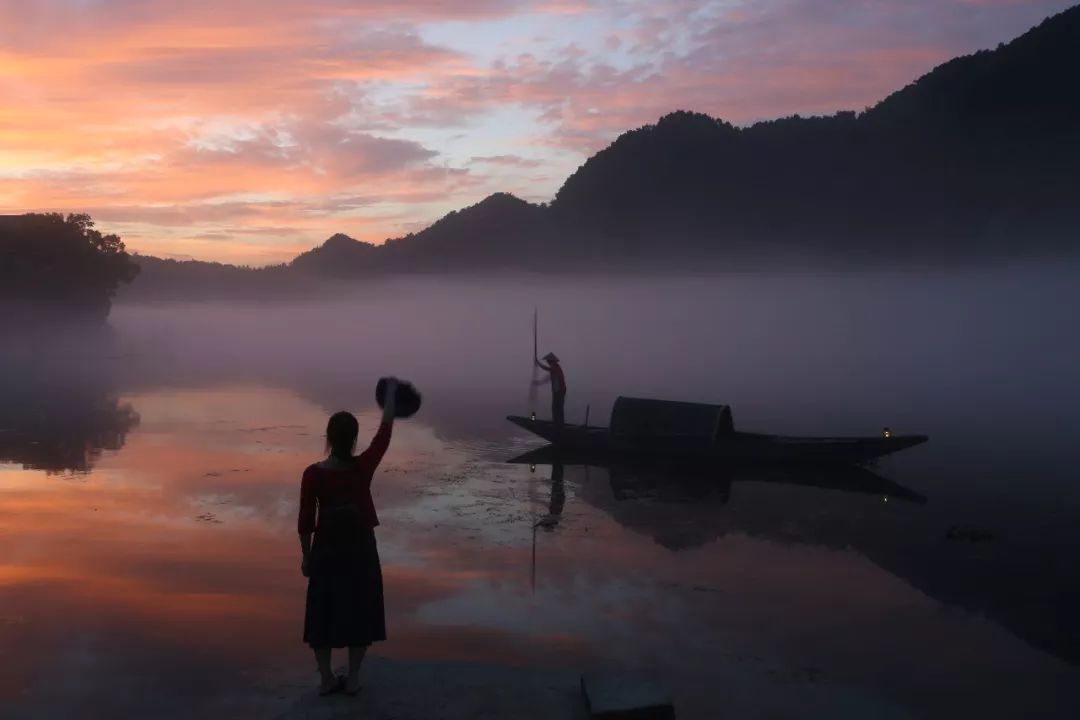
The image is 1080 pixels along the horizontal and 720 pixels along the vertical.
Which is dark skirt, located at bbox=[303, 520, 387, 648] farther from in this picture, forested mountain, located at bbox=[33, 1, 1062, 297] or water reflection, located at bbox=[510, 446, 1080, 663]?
forested mountain, located at bbox=[33, 1, 1062, 297]

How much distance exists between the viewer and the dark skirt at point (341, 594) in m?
6.86

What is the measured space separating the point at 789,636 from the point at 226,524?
34.3 ft

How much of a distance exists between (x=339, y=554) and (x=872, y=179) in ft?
524

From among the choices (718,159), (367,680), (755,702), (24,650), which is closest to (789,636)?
(755,702)

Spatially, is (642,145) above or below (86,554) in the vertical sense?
above

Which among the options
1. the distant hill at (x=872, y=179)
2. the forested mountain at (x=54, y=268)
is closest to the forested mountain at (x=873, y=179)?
the distant hill at (x=872, y=179)

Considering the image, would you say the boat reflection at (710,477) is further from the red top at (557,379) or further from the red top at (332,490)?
the red top at (332,490)

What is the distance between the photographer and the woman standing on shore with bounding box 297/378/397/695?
6.85 metres

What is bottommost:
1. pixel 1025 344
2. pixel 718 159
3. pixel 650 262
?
pixel 1025 344

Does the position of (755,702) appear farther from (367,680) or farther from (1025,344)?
(1025,344)

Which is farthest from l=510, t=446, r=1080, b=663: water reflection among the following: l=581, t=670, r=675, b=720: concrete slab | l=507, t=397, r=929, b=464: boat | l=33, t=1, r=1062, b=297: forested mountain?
l=33, t=1, r=1062, b=297: forested mountain

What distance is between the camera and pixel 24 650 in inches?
408

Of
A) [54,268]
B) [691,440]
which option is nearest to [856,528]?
[691,440]

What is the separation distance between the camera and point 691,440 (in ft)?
77.6
